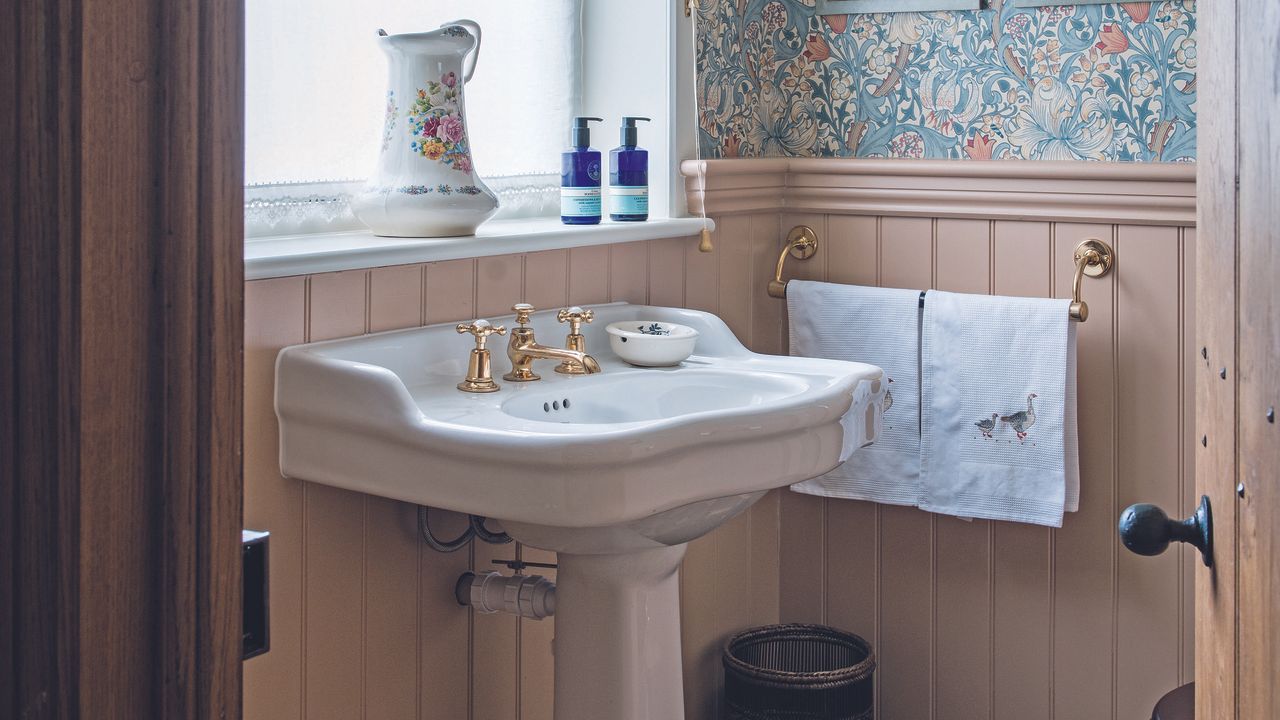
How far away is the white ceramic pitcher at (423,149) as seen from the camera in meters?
1.54

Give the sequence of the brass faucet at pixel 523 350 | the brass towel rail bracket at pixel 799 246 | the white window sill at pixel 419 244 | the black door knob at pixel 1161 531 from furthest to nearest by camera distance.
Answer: the brass towel rail bracket at pixel 799 246 < the brass faucet at pixel 523 350 < the white window sill at pixel 419 244 < the black door knob at pixel 1161 531

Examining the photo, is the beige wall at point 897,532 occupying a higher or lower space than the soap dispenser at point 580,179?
lower

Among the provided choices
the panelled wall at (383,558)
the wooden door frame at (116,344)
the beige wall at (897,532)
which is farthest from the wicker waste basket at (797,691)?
the wooden door frame at (116,344)

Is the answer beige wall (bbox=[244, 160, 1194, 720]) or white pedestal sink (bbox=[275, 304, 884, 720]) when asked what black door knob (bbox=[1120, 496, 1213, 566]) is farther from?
beige wall (bbox=[244, 160, 1194, 720])

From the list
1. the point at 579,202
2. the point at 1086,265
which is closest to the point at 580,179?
the point at 579,202

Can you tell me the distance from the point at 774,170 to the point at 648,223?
418 mm

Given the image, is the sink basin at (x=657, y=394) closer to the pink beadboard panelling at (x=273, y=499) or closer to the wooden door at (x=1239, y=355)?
the pink beadboard panelling at (x=273, y=499)

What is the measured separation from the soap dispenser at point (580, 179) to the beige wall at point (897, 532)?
61 millimetres

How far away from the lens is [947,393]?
2.04 meters

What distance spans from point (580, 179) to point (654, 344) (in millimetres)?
288

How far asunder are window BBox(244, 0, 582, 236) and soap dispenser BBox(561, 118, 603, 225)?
123 mm

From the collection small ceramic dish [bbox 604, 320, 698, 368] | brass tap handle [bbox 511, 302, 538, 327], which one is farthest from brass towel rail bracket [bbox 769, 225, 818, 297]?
brass tap handle [bbox 511, 302, 538, 327]

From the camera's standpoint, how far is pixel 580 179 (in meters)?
1.81
